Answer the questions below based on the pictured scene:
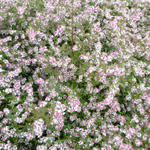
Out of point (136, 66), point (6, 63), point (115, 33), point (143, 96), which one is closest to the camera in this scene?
point (6, 63)

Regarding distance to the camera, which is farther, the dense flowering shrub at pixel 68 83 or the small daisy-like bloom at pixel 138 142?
the small daisy-like bloom at pixel 138 142

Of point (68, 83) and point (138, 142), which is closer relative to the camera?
point (138, 142)

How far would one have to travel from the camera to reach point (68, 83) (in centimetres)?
340

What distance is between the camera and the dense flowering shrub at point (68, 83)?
2.86 meters

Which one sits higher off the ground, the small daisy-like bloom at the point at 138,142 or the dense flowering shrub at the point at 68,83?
the dense flowering shrub at the point at 68,83

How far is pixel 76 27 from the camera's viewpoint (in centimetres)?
430

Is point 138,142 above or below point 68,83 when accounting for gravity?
below

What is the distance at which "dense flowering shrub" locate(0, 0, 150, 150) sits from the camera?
286cm

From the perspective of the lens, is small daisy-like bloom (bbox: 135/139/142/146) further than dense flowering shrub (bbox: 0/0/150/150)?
Yes

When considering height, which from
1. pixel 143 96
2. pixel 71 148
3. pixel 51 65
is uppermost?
pixel 51 65

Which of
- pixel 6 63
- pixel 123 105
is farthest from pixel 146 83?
pixel 6 63

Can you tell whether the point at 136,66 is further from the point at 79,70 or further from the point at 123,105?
the point at 79,70

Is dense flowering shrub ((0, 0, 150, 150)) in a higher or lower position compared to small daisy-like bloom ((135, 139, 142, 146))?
higher

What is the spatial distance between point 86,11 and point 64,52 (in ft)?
4.99
